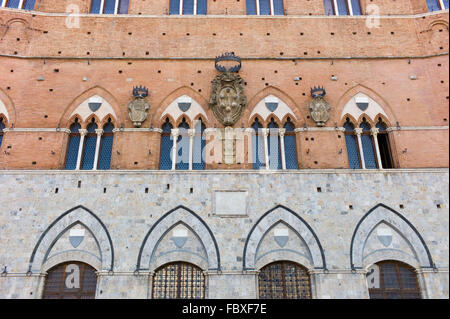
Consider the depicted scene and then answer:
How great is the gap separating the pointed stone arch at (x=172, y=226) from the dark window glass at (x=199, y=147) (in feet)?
4.04

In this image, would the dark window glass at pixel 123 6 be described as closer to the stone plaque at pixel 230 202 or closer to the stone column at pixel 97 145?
the stone column at pixel 97 145

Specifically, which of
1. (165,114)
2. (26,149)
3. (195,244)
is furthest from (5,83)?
(195,244)

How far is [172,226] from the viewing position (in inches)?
355

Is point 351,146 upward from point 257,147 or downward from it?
upward

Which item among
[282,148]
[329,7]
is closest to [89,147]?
[282,148]

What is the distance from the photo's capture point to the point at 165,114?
404 inches

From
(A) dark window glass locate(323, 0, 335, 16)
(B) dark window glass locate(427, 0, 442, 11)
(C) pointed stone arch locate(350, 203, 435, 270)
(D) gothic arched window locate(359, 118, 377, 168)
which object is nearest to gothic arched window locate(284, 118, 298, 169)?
(D) gothic arched window locate(359, 118, 377, 168)

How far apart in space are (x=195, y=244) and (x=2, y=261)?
427cm

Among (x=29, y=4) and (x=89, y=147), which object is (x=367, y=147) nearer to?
(x=89, y=147)

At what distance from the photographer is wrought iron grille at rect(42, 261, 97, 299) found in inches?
336

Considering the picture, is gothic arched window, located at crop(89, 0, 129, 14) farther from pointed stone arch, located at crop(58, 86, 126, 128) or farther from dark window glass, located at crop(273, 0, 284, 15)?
dark window glass, located at crop(273, 0, 284, 15)

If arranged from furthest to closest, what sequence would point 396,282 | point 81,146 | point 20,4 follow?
point 20,4
point 81,146
point 396,282

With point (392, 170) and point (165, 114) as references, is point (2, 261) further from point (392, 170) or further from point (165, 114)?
point (392, 170)

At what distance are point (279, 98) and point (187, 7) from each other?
13.7 ft
